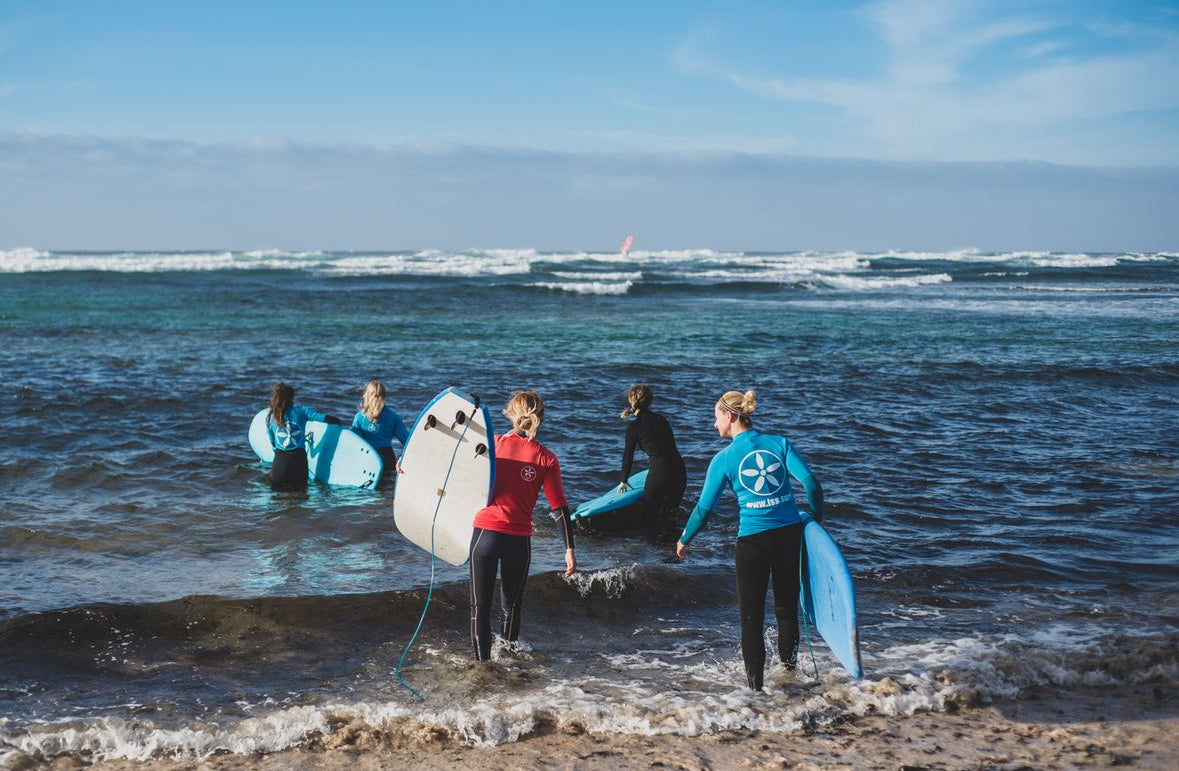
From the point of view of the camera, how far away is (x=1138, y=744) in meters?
4.85

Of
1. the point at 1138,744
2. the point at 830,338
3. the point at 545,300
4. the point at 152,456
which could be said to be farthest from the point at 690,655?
the point at 545,300

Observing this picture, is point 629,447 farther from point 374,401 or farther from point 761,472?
point 374,401

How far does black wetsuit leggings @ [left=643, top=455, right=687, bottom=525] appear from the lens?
869cm

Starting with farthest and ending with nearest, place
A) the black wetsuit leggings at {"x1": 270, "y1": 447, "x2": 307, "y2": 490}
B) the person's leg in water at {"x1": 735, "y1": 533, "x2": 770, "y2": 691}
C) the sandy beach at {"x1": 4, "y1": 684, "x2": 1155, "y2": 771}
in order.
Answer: the black wetsuit leggings at {"x1": 270, "y1": 447, "x2": 307, "y2": 490}
the person's leg in water at {"x1": 735, "y1": 533, "x2": 770, "y2": 691}
the sandy beach at {"x1": 4, "y1": 684, "x2": 1155, "y2": 771}

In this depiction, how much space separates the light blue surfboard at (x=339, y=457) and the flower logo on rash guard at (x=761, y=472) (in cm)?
586

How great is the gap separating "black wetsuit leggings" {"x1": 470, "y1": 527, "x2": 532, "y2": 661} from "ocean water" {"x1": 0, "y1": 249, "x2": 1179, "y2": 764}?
240mm

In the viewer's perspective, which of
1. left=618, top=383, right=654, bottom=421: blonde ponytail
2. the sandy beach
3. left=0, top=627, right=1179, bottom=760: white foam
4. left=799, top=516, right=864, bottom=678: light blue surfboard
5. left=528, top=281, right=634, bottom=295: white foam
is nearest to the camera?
the sandy beach

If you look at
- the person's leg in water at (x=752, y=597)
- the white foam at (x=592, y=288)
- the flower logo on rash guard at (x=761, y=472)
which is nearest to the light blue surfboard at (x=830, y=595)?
the person's leg in water at (x=752, y=597)

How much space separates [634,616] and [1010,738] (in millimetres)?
2787

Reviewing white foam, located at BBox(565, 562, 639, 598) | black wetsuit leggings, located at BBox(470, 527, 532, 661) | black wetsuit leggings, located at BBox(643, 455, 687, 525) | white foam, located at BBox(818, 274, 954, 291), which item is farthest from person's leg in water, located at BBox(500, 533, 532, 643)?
white foam, located at BBox(818, 274, 954, 291)

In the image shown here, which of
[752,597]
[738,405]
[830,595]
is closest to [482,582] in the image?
[752,597]

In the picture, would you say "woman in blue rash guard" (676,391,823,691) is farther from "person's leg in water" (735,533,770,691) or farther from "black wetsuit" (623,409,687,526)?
"black wetsuit" (623,409,687,526)

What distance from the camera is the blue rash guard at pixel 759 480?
5215 millimetres

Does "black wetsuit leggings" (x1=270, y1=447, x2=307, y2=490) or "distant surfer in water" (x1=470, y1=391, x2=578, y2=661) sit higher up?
"distant surfer in water" (x1=470, y1=391, x2=578, y2=661)
